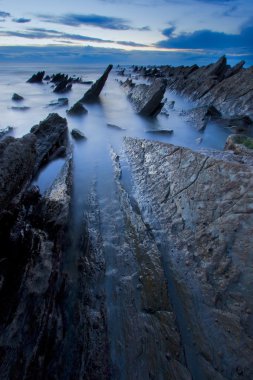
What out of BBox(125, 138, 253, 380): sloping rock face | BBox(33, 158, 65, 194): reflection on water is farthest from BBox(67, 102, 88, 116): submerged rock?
BBox(125, 138, 253, 380): sloping rock face

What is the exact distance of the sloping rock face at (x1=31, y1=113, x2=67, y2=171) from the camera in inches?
281

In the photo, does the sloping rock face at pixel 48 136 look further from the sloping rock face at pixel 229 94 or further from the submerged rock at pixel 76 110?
the sloping rock face at pixel 229 94

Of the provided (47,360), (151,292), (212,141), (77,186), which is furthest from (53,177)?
(212,141)

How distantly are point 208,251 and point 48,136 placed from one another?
6.15m

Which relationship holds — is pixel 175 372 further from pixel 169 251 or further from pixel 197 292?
pixel 169 251

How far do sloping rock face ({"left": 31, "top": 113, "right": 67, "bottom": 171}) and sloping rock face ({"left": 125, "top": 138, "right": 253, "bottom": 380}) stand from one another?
3.27m

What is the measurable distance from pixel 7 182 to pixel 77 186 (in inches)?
94.3

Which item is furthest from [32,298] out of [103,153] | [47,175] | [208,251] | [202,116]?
[202,116]

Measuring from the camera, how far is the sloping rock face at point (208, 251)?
275 cm

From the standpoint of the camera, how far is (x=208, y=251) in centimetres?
360

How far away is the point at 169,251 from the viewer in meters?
4.01

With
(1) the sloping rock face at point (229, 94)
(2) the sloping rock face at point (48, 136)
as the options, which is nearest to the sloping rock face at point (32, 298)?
(2) the sloping rock face at point (48, 136)

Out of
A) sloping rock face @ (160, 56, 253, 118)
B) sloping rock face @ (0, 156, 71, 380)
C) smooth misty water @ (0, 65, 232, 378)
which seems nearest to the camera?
sloping rock face @ (0, 156, 71, 380)

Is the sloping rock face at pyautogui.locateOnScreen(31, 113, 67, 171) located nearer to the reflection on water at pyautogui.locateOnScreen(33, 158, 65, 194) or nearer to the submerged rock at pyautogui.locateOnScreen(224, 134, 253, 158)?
the reflection on water at pyautogui.locateOnScreen(33, 158, 65, 194)
